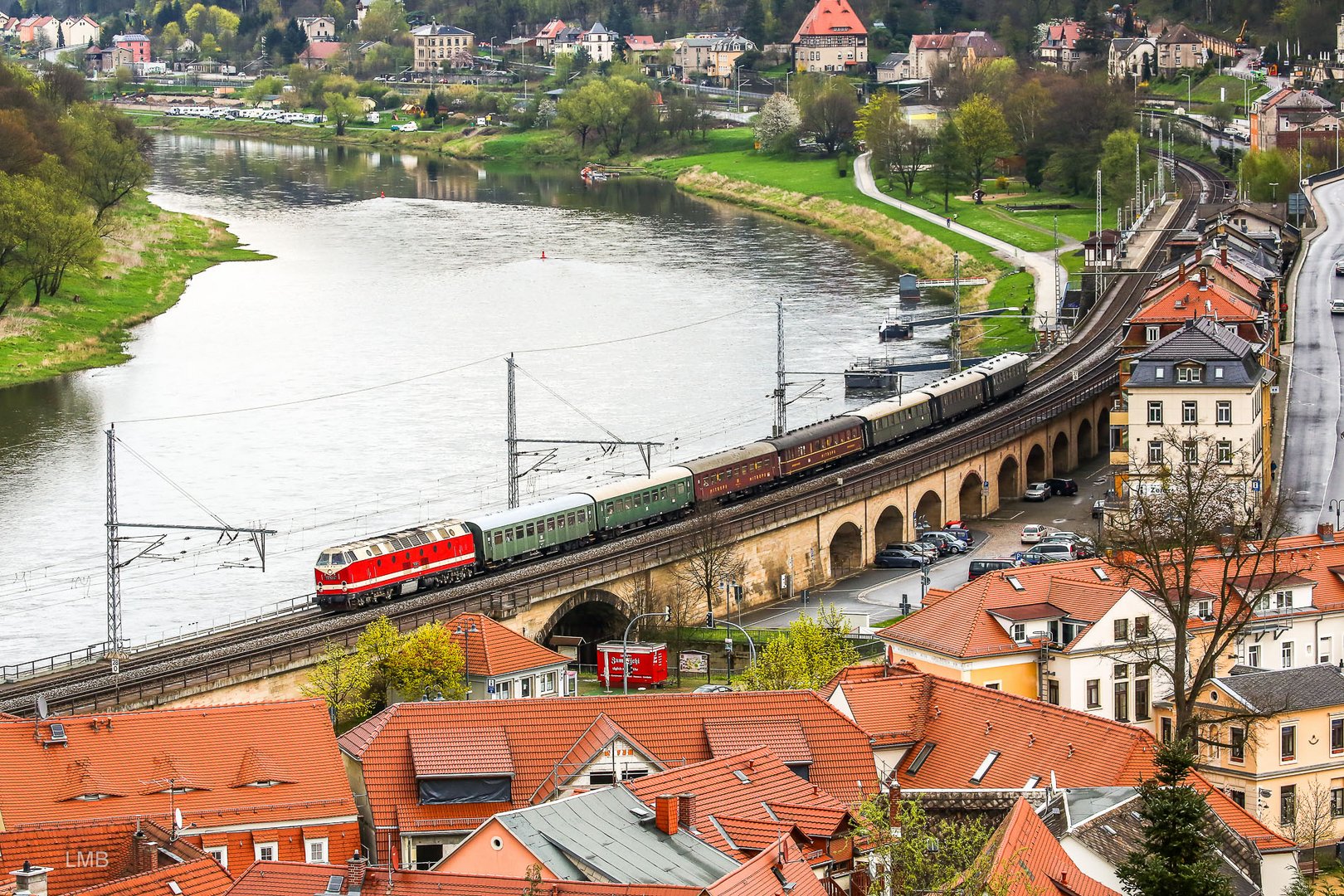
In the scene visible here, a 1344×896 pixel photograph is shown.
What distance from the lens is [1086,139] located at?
193375mm

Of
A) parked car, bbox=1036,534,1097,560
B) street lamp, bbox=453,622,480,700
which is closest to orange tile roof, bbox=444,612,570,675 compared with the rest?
street lamp, bbox=453,622,480,700

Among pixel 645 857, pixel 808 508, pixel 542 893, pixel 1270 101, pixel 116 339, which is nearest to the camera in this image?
pixel 542 893

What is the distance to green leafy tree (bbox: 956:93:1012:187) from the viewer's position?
7662 inches

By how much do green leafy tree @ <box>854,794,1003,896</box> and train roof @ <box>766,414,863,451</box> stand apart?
53514 millimetres

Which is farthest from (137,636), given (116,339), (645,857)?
(116,339)

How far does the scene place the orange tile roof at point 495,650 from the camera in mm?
63562

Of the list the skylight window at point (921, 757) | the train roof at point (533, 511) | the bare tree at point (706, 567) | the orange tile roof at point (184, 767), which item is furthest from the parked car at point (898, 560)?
the orange tile roof at point (184, 767)

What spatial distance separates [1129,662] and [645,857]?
27245mm

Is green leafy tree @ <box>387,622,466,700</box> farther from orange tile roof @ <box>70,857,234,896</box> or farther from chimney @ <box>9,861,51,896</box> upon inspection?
chimney @ <box>9,861,51,896</box>

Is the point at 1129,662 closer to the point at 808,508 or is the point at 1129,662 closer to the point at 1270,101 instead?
the point at 808,508

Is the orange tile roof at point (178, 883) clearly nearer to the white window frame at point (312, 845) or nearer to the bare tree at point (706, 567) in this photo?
the white window frame at point (312, 845)

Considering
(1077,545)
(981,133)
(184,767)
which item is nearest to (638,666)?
(1077,545)

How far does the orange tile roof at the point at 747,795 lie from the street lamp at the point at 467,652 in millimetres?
17257

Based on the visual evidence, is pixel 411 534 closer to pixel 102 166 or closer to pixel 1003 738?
pixel 1003 738
